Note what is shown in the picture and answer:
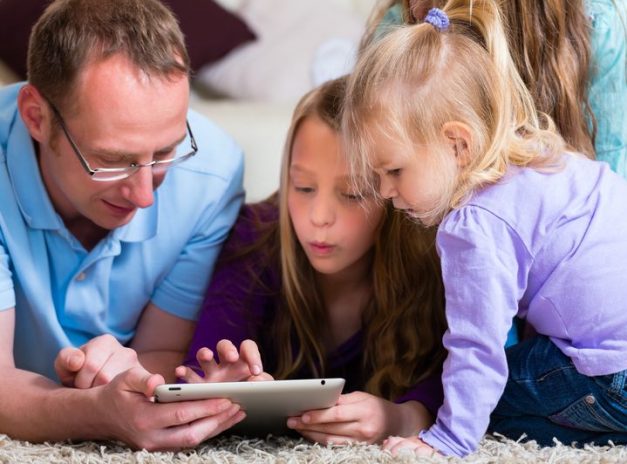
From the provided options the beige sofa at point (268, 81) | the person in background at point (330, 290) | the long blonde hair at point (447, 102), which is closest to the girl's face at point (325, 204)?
the person in background at point (330, 290)

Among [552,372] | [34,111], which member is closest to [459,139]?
[552,372]

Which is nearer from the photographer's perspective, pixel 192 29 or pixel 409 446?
pixel 409 446

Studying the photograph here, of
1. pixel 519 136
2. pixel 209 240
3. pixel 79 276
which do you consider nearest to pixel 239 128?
pixel 209 240

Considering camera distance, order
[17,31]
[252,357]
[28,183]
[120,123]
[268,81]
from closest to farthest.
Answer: [252,357], [120,123], [28,183], [17,31], [268,81]

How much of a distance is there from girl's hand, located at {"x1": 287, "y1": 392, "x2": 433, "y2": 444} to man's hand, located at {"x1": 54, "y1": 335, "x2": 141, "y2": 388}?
30 centimetres

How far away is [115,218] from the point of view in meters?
1.75

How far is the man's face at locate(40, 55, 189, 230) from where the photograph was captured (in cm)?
166

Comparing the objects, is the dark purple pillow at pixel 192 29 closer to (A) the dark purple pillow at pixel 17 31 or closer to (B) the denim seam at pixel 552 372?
(A) the dark purple pillow at pixel 17 31

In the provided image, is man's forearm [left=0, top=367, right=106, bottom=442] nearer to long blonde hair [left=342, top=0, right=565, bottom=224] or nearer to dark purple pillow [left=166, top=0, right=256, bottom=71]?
long blonde hair [left=342, top=0, right=565, bottom=224]

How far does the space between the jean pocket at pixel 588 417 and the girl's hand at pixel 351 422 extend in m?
0.26

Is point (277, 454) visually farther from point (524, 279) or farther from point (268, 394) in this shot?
point (524, 279)

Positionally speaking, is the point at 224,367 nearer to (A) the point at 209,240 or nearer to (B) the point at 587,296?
(A) the point at 209,240

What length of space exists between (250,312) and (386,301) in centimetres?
25

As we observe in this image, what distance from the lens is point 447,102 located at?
1519mm
